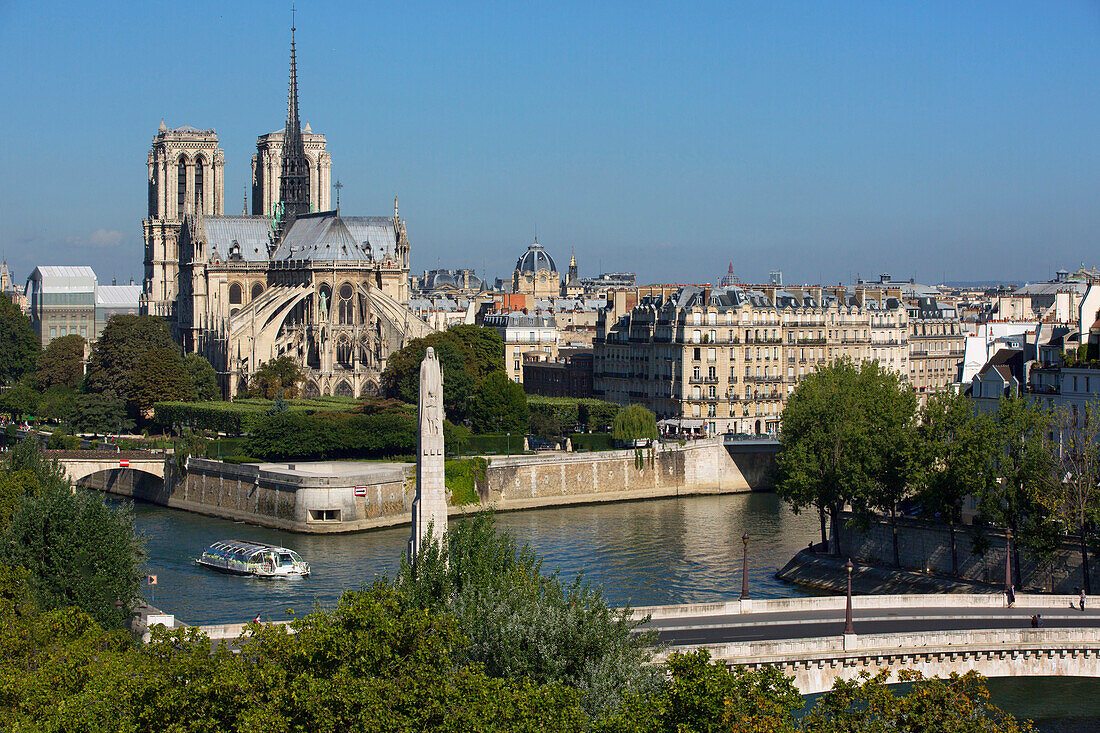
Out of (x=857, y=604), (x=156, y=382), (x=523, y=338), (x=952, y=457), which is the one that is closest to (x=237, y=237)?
(x=523, y=338)

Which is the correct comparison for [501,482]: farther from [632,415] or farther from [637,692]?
[637,692]

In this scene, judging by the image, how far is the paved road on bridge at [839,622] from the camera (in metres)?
30.0

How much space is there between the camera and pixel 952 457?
4112 cm

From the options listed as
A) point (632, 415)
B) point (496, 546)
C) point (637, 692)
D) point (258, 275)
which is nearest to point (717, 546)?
point (632, 415)

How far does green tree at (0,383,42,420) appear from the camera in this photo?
8188 centimetres

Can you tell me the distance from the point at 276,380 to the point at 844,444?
44350mm

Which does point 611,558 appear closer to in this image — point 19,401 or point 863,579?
point 863,579

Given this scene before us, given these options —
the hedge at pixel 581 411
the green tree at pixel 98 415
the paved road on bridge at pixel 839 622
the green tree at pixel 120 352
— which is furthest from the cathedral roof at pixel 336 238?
the paved road on bridge at pixel 839 622

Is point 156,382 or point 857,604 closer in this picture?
point 857,604

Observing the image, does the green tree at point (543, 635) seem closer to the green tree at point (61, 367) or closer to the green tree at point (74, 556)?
the green tree at point (74, 556)

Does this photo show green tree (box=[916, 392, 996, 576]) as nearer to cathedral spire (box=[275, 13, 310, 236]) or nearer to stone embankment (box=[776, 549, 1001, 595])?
stone embankment (box=[776, 549, 1001, 595])

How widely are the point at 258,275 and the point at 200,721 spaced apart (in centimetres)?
8454

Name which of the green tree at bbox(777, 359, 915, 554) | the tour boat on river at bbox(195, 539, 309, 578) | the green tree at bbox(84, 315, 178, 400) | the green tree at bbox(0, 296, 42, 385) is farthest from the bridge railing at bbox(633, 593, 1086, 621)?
the green tree at bbox(0, 296, 42, 385)

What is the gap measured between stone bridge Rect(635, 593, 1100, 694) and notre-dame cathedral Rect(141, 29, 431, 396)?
187 feet
